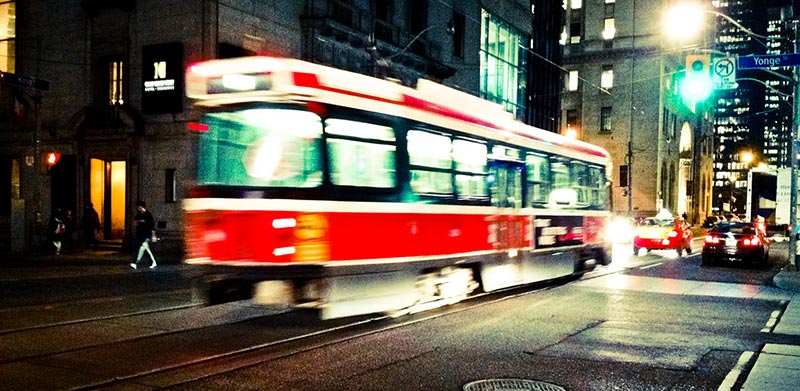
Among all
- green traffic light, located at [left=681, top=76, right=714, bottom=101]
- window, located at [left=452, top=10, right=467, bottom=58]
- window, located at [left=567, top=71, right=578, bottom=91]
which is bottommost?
green traffic light, located at [left=681, top=76, right=714, bottom=101]

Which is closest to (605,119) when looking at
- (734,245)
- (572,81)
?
(572,81)

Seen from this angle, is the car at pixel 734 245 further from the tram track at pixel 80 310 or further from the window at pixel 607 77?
the window at pixel 607 77

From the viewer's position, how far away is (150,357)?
845cm

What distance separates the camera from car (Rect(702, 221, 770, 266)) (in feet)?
77.9

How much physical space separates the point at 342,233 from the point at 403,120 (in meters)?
2.10

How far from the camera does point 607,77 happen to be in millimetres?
68938

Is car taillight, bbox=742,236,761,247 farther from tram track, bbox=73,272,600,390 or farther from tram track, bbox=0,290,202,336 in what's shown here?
tram track, bbox=0,290,202,336

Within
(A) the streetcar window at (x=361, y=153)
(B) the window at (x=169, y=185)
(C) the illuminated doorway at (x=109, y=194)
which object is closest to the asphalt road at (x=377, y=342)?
(A) the streetcar window at (x=361, y=153)

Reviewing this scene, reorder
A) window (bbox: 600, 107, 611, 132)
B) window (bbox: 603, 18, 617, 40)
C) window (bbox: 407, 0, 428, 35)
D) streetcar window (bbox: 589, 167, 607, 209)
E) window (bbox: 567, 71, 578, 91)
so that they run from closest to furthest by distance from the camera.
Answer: streetcar window (bbox: 589, 167, 607, 209)
window (bbox: 407, 0, 428, 35)
window (bbox: 600, 107, 611, 132)
window (bbox: 603, 18, 617, 40)
window (bbox: 567, 71, 578, 91)

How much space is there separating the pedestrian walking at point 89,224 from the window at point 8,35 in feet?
25.9

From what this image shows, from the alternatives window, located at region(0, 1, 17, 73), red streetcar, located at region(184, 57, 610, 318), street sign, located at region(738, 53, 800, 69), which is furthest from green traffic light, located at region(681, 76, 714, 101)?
window, located at region(0, 1, 17, 73)

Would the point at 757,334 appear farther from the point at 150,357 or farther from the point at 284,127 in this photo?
the point at 150,357

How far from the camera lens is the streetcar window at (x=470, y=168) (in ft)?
40.0

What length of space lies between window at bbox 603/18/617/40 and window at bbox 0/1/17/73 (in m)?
53.8
